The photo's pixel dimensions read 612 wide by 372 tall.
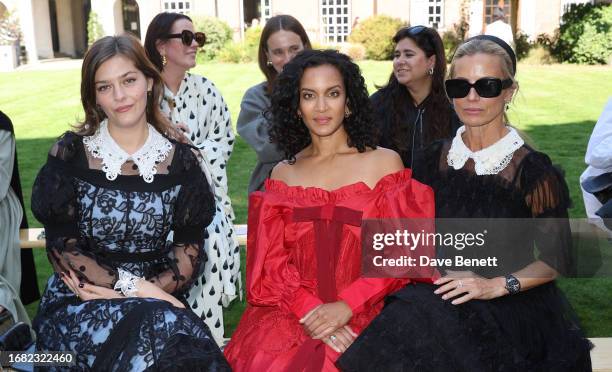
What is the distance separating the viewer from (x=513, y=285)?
3109 mm

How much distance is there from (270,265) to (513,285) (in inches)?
41.6

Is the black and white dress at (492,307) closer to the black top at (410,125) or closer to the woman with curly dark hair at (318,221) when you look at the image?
the woman with curly dark hair at (318,221)

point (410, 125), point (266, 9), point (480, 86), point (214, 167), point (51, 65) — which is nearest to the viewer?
point (480, 86)

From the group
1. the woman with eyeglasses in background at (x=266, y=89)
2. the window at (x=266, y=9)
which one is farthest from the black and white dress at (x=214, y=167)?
the window at (x=266, y=9)

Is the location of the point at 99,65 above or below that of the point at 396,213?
above

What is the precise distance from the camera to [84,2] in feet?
127

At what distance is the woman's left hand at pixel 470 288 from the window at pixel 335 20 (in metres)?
30.0

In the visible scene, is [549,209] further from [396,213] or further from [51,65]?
[51,65]

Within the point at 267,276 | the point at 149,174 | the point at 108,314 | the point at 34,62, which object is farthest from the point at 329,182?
the point at 34,62

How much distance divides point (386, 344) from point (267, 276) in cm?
69

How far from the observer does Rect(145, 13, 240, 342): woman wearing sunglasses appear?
5.04 m

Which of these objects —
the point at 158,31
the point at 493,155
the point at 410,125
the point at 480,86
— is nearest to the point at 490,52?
the point at 480,86

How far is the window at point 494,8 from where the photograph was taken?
30.3 metres

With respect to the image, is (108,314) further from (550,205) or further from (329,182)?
(550,205)
